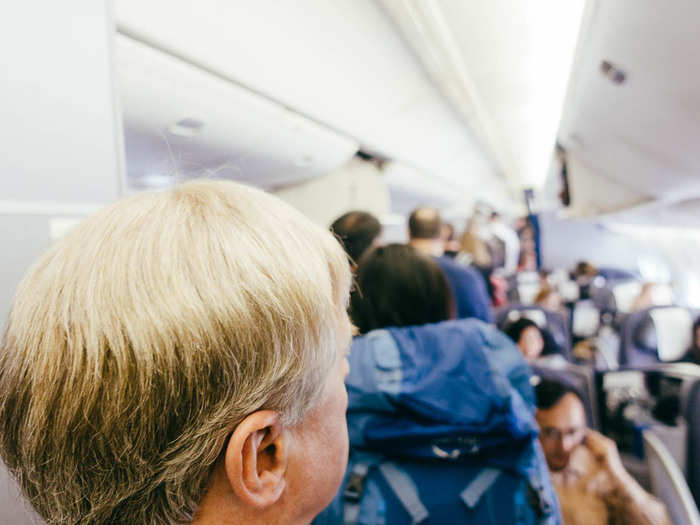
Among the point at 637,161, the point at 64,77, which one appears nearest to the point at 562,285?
the point at 637,161

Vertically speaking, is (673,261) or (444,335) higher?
(444,335)

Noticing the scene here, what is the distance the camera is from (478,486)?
113cm

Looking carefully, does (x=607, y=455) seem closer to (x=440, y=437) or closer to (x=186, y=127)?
(x=440, y=437)

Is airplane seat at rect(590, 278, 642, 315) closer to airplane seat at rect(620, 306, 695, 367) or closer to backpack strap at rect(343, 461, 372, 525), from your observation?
airplane seat at rect(620, 306, 695, 367)

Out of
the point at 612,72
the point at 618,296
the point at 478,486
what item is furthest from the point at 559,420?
the point at 618,296

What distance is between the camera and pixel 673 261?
842cm

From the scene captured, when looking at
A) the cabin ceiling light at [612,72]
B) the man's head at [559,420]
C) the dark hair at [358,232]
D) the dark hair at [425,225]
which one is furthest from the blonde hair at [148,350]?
the cabin ceiling light at [612,72]

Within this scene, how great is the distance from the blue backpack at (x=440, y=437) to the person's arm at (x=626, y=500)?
2.87 feet

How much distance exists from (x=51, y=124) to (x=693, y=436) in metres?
2.88

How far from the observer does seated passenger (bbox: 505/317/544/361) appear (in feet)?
10.3

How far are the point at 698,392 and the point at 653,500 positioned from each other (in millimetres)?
662

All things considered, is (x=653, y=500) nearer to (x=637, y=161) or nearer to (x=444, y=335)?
(x=444, y=335)

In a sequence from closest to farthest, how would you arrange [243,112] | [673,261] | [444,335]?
[444,335] < [243,112] < [673,261]

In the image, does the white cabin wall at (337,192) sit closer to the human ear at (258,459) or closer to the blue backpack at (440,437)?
the blue backpack at (440,437)
